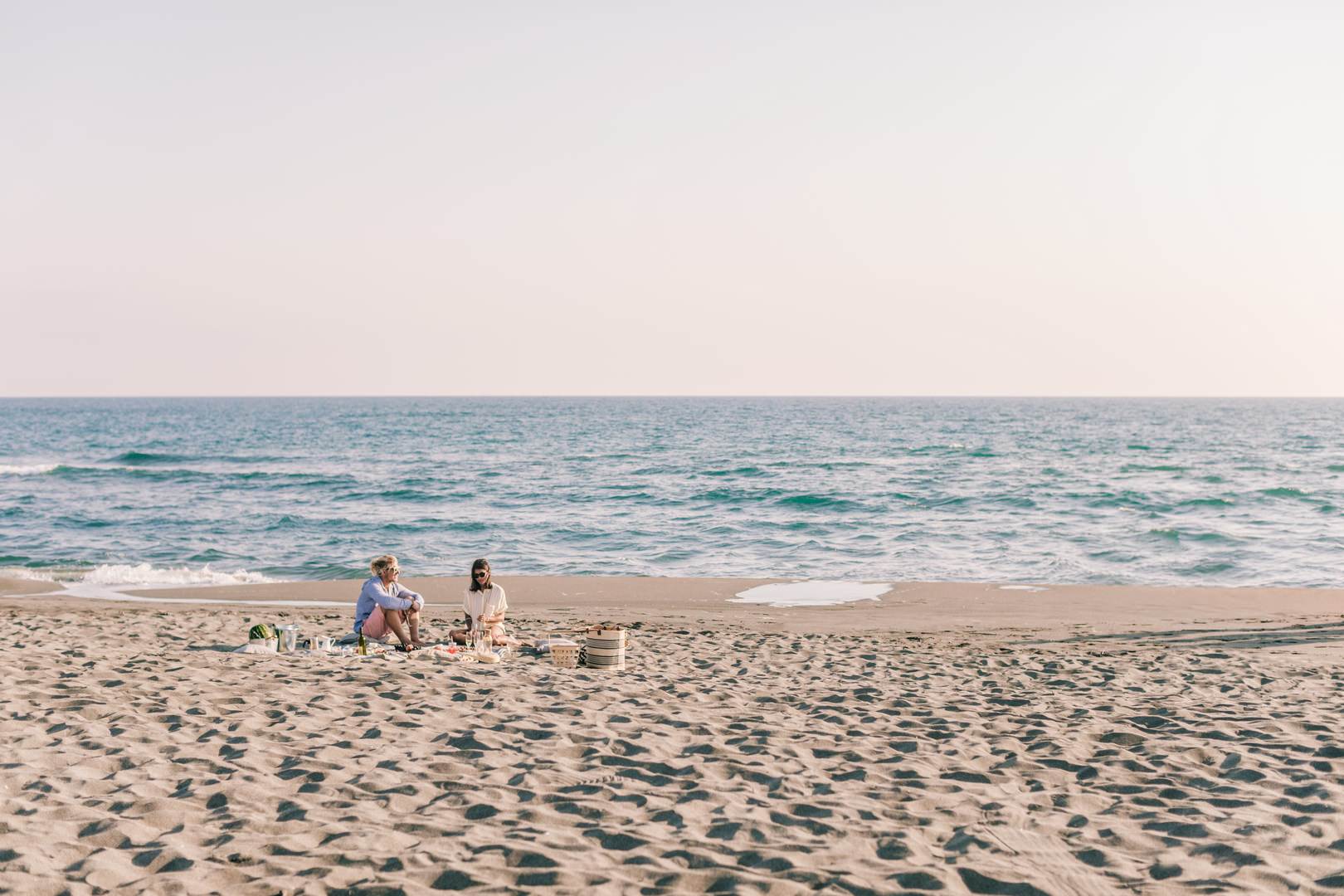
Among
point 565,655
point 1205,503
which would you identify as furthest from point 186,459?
point 565,655

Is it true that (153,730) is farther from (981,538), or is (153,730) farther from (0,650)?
(981,538)

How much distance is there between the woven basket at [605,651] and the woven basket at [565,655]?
0.13 meters

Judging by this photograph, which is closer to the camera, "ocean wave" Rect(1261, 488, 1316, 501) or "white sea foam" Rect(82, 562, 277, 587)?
"white sea foam" Rect(82, 562, 277, 587)

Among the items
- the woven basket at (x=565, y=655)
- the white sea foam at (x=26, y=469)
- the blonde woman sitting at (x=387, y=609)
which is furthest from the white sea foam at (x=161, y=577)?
the white sea foam at (x=26, y=469)

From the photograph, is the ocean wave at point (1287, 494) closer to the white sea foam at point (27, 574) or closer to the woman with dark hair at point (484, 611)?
the woman with dark hair at point (484, 611)

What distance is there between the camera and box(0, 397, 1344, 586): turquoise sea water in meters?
23.1

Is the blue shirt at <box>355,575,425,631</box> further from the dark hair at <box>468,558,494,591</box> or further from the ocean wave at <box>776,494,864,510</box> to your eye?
the ocean wave at <box>776,494,864,510</box>

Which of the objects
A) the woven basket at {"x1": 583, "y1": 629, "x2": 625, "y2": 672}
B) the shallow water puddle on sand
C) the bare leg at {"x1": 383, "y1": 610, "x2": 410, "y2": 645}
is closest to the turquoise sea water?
the shallow water puddle on sand

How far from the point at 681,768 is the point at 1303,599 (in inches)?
606

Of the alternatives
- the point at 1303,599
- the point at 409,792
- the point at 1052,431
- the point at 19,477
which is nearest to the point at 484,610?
the point at 409,792

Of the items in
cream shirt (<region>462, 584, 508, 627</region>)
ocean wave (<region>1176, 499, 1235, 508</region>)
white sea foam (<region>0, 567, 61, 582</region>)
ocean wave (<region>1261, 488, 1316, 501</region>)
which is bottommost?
white sea foam (<region>0, 567, 61, 582</region>)

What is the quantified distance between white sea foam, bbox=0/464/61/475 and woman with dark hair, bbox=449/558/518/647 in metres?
45.3

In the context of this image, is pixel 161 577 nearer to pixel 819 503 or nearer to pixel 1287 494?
pixel 819 503

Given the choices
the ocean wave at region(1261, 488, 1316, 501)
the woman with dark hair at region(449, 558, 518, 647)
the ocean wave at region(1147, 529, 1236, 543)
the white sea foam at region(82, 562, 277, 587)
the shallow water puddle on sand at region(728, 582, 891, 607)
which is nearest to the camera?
the woman with dark hair at region(449, 558, 518, 647)
